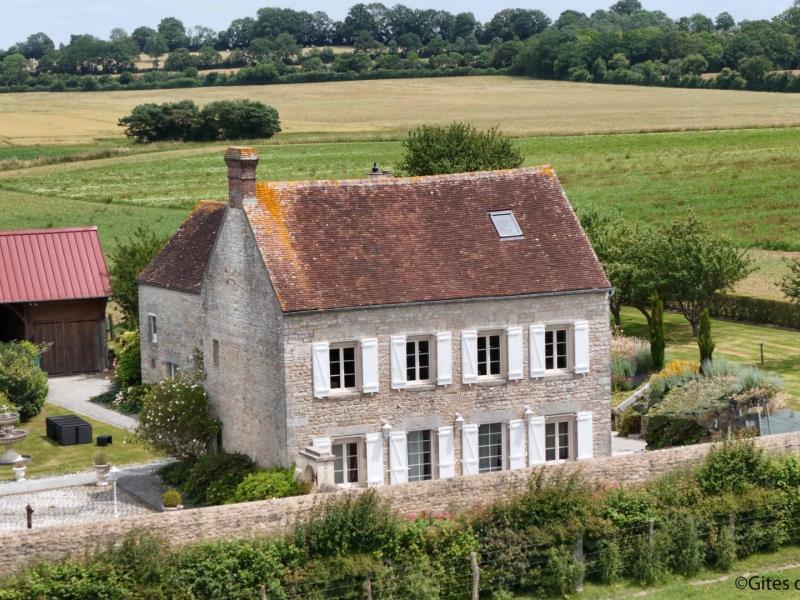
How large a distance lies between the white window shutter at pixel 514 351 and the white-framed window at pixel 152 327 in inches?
544

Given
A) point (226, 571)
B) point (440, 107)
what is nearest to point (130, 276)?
point (226, 571)

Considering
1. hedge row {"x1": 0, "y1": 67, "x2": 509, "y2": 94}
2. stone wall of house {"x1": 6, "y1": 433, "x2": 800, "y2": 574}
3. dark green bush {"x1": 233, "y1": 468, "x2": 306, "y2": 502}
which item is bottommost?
dark green bush {"x1": 233, "y1": 468, "x2": 306, "y2": 502}

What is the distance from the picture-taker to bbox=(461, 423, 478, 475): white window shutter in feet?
122

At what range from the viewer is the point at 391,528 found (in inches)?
1163

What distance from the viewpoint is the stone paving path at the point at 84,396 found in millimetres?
46281

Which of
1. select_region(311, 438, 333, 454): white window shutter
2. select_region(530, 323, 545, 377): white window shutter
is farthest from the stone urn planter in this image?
select_region(530, 323, 545, 377): white window shutter

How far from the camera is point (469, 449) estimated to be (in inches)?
1469

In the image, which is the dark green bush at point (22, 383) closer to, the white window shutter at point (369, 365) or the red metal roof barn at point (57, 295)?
the red metal roof barn at point (57, 295)

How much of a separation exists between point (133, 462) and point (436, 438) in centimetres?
908

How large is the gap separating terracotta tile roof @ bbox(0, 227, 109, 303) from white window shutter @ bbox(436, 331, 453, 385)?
1920cm

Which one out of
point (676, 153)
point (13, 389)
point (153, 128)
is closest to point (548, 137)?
point (676, 153)

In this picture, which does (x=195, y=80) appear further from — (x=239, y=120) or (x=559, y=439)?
(x=559, y=439)

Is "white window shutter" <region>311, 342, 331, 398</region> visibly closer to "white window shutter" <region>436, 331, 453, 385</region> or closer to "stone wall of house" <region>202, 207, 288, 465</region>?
"stone wall of house" <region>202, 207, 288, 465</region>

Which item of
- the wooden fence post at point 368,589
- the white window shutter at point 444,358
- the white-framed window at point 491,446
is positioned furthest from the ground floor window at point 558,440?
the wooden fence post at point 368,589
